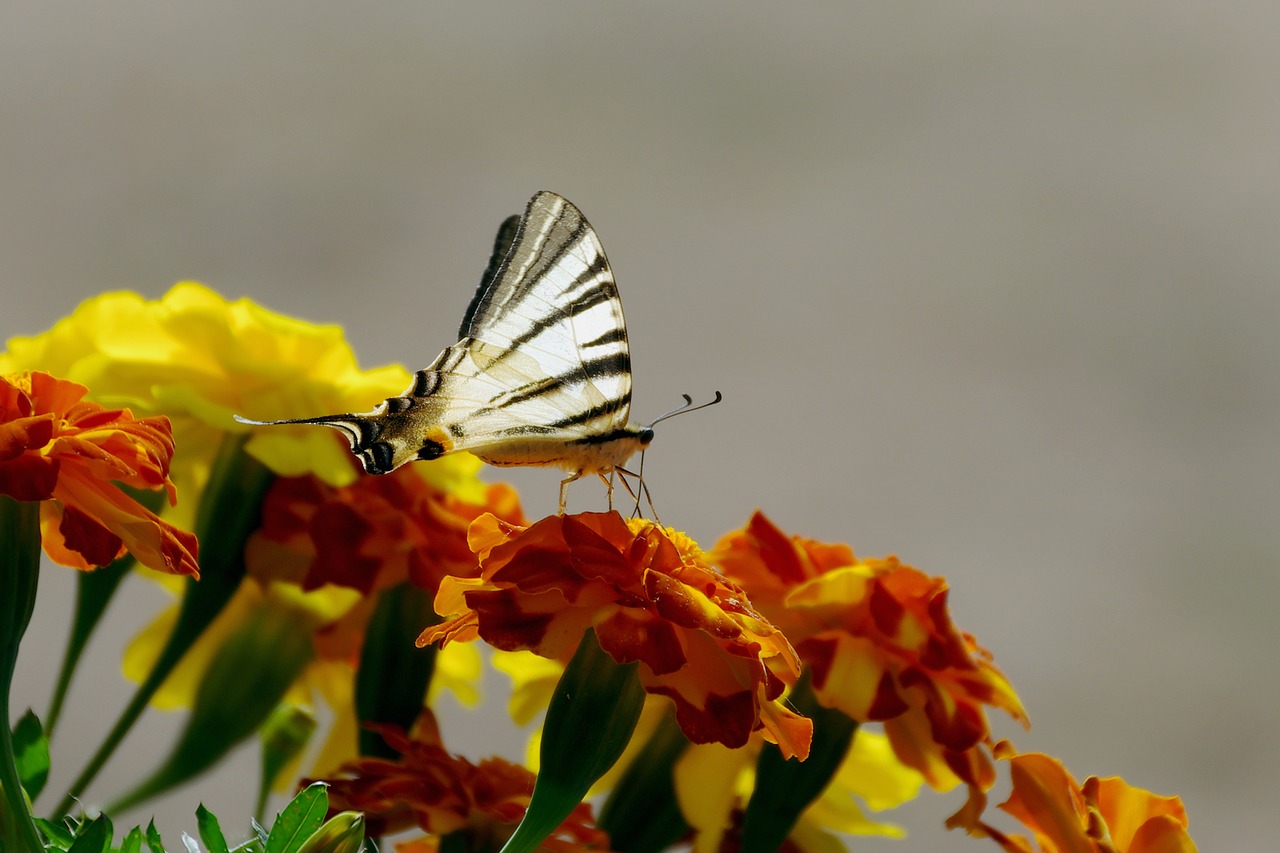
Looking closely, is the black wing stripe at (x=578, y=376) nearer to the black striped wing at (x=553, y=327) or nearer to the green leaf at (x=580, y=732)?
the black striped wing at (x=553, y=327)

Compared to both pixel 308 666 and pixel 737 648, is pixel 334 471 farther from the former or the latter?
pixel 737 648

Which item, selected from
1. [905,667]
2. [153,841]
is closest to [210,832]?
[153,841]

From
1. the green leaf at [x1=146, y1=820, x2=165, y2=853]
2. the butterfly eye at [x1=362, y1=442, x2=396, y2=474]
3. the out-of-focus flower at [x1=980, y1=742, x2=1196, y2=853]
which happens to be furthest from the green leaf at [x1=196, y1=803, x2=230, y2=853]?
the out-of-focus flower at [x1=980, y1=742, x2=1196, y2=853]

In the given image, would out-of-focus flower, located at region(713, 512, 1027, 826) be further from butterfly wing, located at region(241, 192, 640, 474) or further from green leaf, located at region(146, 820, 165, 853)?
green leaf, located at region(146, 820, 165, 853)

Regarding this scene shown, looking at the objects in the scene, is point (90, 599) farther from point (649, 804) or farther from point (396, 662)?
point (649, 804)

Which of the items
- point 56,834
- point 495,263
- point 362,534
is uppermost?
point 495,263

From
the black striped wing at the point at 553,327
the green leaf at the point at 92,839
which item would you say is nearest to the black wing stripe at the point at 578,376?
the black striped wing at the point at 553,327
